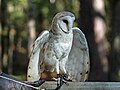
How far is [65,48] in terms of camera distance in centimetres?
553

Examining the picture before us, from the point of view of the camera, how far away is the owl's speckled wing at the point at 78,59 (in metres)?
5.85

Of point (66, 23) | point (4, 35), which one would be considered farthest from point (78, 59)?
point (4, 35)

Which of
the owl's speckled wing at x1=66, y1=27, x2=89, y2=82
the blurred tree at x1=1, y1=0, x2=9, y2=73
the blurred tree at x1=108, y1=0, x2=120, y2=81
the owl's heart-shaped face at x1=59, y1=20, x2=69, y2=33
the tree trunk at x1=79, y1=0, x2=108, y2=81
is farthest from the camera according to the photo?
the blurred tree at x1=1, y1=0, x2=9, y2=73

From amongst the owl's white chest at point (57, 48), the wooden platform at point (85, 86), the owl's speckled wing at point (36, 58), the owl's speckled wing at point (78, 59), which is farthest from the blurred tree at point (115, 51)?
the wooden platform at point (85, 86)

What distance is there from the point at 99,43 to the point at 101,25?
2.28 ft

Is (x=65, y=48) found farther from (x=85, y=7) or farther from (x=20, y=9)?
(x=20, y=9)

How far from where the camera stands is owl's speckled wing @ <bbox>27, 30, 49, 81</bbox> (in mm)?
5664

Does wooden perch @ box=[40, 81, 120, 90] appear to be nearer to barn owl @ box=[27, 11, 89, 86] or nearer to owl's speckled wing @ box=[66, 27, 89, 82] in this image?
barn owl @ box=[27, 11, 89, 86]

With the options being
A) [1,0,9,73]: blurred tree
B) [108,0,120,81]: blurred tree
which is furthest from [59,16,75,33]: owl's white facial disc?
[1,0,9,73]: blurred tree

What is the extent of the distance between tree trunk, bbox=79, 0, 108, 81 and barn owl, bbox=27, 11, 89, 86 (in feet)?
24.0

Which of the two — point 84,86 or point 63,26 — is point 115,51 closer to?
point 63,26

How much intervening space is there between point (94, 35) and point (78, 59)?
761cm

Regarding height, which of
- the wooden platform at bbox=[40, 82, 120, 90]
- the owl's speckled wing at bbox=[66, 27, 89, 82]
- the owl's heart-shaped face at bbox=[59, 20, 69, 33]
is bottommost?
the wooden platform at bbox=[40, 82, 120, 90]

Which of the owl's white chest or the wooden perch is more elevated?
the owl's white chest
